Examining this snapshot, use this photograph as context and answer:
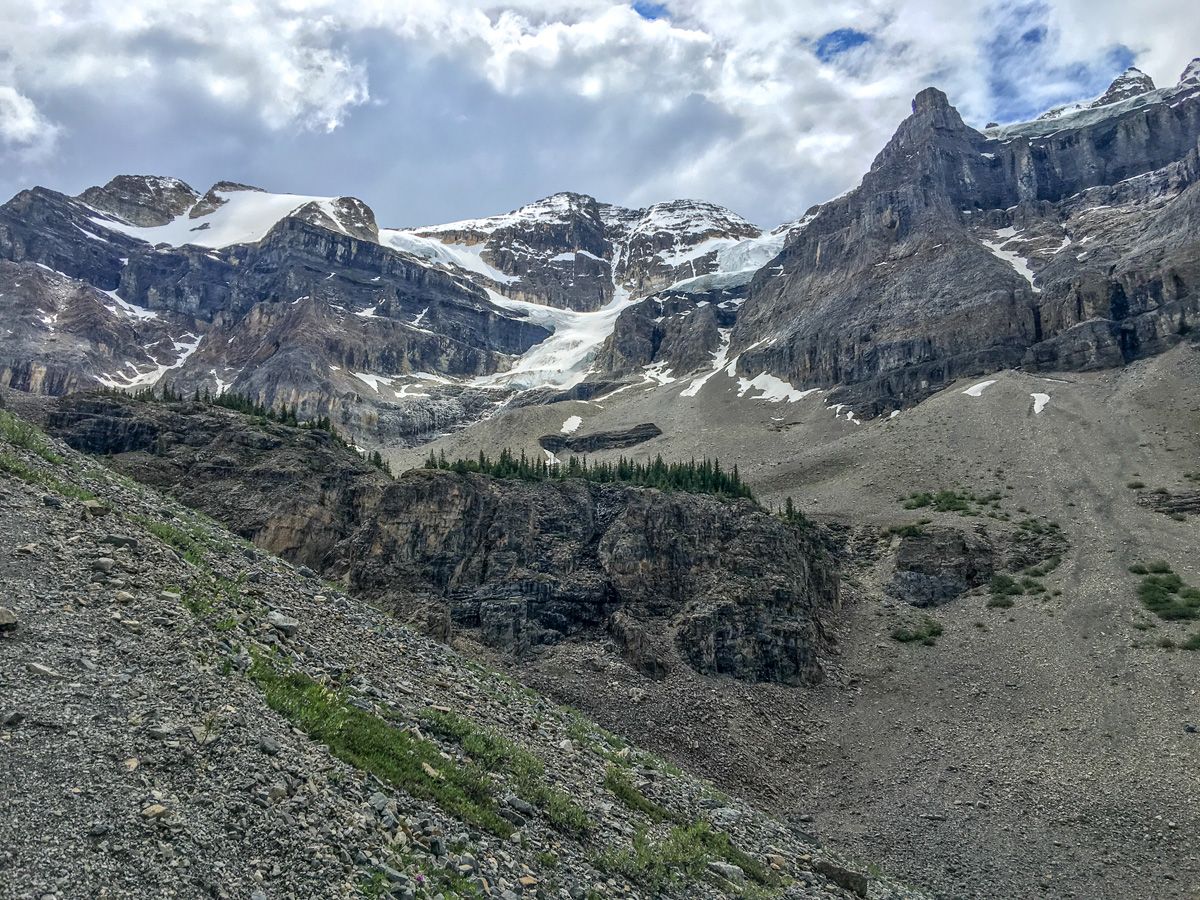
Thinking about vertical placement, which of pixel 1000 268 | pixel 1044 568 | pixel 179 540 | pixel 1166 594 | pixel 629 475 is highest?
pixel 1000 268

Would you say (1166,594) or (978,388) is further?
(978,388)

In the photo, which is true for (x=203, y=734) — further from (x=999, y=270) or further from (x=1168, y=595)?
(x=999, y=270)

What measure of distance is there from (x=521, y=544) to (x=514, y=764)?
126 feet

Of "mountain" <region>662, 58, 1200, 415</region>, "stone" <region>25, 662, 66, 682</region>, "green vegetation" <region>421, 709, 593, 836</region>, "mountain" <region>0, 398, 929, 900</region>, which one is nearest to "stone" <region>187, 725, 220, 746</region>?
"mountain" <region>0, 398, 929, 900</region>

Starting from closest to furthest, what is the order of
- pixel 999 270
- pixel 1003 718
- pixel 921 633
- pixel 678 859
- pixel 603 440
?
pixel 678 859, pixel 1003 718, pixel 921 633, pixel 999 270, pixel 603 440

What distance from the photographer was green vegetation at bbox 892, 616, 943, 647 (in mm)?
54375

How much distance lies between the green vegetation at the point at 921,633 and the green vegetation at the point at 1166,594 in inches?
543

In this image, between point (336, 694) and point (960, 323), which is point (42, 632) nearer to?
point (336, 694)

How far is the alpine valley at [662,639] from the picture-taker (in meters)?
11.2

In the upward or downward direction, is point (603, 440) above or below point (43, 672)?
above

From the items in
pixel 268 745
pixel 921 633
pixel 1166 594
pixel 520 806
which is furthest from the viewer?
pixel 921 633

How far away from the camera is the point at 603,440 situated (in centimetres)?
14438

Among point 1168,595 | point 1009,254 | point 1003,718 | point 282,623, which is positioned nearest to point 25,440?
point 282,623

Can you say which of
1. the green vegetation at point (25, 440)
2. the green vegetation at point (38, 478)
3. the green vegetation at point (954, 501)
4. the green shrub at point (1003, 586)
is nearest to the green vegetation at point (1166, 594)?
the green shrub at point (1003, 586)
